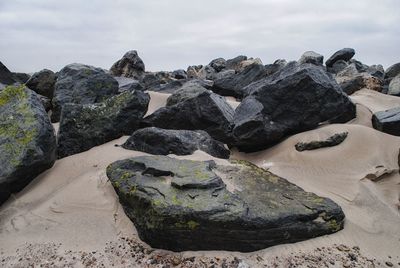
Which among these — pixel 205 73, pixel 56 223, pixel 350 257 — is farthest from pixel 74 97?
pixel 205 73

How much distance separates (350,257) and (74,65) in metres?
8.32

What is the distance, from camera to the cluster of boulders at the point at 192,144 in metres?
4.41

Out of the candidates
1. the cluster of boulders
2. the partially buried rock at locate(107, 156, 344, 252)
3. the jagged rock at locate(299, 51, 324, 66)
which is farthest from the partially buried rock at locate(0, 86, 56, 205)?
the jagged rock at locate(299, 51, 324, 66)

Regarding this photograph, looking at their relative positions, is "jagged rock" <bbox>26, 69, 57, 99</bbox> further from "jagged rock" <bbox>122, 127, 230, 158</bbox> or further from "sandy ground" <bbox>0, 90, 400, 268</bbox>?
"jagged rock" <bbox>122, 127, 230, 158</bbox>

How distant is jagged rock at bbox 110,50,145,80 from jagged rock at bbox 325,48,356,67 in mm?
11265

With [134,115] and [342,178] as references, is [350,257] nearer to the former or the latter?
[342,178]

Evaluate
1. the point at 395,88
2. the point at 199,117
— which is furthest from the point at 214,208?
the point at 395,88

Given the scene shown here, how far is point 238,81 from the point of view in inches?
494

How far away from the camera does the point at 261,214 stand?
14.8 ft

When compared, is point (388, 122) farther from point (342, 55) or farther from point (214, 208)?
point (342, 55)

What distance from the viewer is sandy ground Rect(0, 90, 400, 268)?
4359 millimetres

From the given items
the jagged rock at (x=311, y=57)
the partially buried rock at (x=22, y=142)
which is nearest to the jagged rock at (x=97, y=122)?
the partially buried rock at (x=22, y=142)

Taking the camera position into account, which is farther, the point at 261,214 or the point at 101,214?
the point at 101,214

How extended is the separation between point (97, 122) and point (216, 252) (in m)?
3.85
